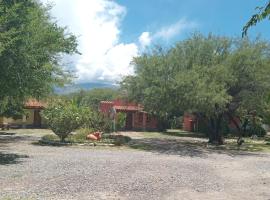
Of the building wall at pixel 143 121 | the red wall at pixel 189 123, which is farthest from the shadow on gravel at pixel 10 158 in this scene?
the red wall at pixel 189 123

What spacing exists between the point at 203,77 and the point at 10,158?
13.7 m

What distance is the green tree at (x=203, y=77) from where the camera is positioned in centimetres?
2823

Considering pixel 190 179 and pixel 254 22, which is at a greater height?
pixel 254 22

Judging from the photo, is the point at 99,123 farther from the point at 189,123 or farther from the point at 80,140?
the point at 189,123

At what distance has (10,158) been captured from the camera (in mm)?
20062

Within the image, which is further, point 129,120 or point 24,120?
point 129,120

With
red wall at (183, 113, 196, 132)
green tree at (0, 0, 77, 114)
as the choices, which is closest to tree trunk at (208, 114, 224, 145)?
green tree at (0, 0, 77, 114)

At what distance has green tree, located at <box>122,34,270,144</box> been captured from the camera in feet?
92.6

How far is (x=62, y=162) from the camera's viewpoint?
1889cm

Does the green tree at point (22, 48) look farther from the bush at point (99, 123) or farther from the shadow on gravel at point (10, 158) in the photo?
the bush at point (99, 123)

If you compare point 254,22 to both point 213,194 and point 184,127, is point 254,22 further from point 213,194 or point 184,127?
point 184,127

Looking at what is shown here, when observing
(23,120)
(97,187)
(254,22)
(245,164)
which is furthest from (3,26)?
(23,120)

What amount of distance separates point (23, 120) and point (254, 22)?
1927 inches

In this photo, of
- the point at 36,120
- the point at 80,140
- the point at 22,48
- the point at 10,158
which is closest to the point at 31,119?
the point at 36,120
